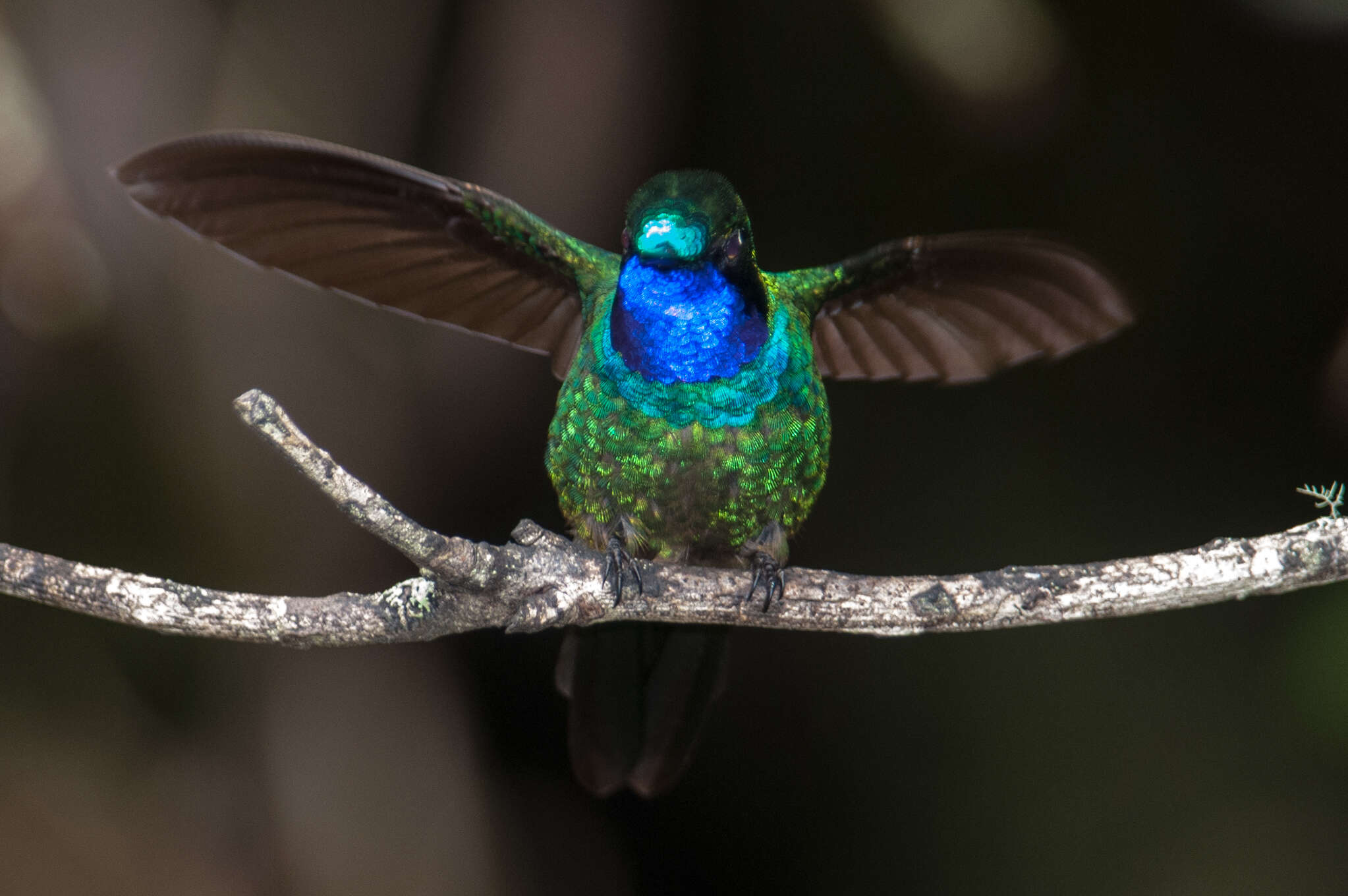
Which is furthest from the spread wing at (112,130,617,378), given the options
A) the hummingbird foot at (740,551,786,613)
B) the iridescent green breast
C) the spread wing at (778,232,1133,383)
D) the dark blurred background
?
the dark blurred background

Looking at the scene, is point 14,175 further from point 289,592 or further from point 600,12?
point 600,12

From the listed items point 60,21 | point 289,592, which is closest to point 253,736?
point 289,592

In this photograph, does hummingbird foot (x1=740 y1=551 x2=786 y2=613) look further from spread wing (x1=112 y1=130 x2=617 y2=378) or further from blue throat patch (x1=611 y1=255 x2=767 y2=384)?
spread wing (x1=112 y1=130 x2=617 y2=378)

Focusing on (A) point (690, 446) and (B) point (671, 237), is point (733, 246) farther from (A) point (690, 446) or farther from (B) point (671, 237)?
(A) point (690, 446)

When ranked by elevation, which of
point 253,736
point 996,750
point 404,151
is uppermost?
point 404,151

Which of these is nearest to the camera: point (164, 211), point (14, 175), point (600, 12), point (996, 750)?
point (164, 211)

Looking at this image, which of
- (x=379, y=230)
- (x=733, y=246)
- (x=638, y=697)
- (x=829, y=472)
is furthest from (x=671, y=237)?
(x=829, y=472)

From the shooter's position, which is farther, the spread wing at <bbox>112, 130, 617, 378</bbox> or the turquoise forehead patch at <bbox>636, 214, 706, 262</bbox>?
the spread wing at <bbox>112, 130, 617, 378</bbox>

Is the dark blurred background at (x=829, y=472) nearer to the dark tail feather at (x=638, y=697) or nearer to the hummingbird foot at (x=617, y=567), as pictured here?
the dark tail feather at (x=638, y=697)
